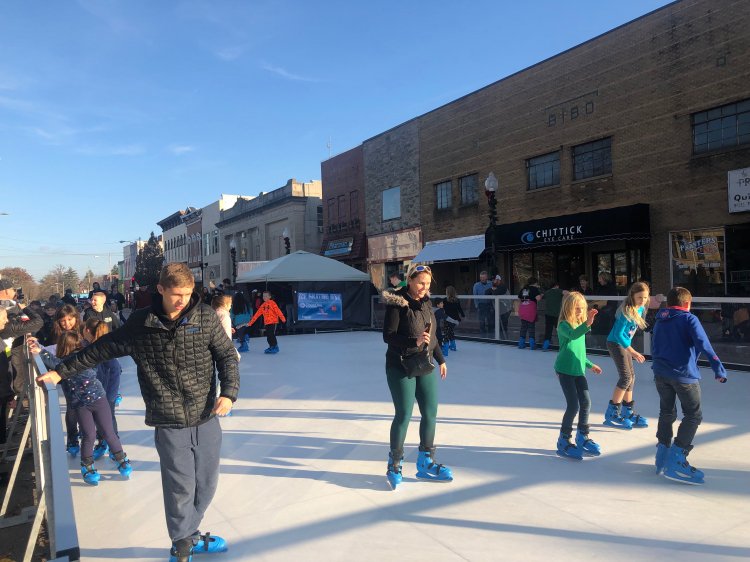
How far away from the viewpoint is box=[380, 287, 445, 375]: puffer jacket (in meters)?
4.14

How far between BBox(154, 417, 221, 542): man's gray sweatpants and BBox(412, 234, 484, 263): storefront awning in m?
19.8

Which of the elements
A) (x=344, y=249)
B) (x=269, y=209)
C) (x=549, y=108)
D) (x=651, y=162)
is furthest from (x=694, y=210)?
(x=269, y=209)

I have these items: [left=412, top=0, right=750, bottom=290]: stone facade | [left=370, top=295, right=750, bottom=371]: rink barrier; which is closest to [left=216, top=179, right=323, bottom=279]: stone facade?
[left=412, top=0, right=750, bottom=290]: stone facade

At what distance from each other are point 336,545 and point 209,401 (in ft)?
4.04

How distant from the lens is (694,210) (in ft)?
52.0

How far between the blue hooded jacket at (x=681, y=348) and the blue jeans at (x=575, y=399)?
0.66 meters

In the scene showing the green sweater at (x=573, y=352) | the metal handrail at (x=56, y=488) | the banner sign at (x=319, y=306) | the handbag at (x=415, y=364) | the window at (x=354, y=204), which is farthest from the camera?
the window at (x=354, y=204)

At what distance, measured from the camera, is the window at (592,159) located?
1823 centimetres

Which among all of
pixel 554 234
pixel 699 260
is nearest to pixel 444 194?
pixel 554 234

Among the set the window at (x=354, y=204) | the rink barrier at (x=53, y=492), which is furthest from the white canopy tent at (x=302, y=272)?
the rink barrier at (x=53, y=492)

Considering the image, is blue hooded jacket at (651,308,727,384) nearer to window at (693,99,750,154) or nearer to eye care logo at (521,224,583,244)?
window at (693,99,750,154)

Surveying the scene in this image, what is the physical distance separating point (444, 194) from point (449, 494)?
21.9 meters

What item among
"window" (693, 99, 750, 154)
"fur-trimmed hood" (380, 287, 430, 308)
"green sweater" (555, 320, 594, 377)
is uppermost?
"window" (693, 99, 750, 154)

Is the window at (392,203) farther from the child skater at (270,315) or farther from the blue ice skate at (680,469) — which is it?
the blue ice skate at (680,469)
